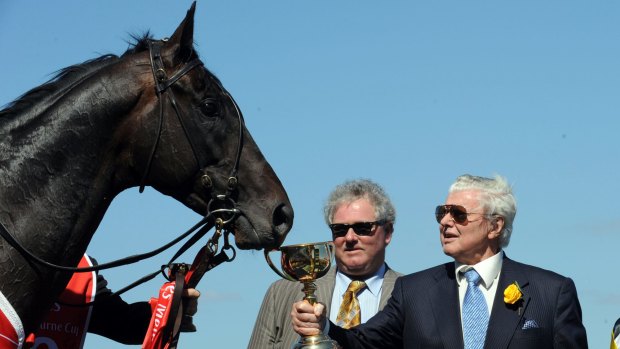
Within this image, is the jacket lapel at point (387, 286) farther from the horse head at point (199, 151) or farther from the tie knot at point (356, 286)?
the horse head at point (199, 151)

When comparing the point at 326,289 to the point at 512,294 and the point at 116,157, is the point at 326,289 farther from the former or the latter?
the point at 116,157

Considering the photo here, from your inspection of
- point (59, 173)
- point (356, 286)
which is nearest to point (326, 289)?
point (356, 286)

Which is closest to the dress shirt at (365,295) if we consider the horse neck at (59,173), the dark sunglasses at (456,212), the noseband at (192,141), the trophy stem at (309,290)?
the dark sunglasses at (456,212)

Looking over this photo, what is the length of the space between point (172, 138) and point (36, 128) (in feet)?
2.47

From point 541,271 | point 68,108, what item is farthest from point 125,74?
point 541,271

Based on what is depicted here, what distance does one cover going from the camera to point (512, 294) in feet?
22.8

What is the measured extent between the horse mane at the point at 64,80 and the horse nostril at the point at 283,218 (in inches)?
49.4

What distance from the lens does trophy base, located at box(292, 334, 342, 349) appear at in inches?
245

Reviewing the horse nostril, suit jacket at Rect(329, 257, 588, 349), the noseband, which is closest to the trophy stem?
suit jacket at Rect(329, 257, 588, 349)

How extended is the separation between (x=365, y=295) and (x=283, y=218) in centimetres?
233

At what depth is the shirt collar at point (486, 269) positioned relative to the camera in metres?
7.18

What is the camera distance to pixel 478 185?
7387 millimetres

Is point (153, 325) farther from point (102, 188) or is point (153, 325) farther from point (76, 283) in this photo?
point (102, 188)

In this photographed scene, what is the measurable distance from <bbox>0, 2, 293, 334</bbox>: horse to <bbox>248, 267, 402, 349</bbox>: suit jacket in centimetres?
209
